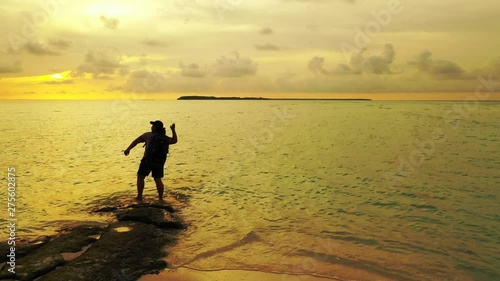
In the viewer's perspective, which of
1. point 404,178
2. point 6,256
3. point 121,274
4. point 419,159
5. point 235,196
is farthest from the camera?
point 419,159

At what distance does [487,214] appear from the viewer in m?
11.7

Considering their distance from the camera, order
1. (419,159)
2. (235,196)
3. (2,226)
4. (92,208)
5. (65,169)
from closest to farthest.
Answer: (2,226)
(92,208)
(235,196)
(65,169)
(419,159)

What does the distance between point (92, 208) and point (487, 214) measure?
486 inches

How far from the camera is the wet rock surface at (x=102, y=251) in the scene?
21.3 feet

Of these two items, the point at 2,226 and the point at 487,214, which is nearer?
the point at 2,226

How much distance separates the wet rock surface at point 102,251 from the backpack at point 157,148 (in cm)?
200

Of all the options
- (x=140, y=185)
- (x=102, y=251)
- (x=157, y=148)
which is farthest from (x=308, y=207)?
(x=102, y=251)

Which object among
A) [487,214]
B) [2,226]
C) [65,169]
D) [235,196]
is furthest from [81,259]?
[65,169]

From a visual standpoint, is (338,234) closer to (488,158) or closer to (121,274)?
(121,274)

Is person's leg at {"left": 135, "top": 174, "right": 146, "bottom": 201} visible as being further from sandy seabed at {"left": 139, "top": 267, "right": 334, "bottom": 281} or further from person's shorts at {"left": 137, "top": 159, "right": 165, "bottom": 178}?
sandy seabed at {"left": 139, "top": 267, "right": 334, "bottom": 281}

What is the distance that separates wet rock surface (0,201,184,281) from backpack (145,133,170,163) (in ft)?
6.56

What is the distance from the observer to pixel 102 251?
730 centimetres

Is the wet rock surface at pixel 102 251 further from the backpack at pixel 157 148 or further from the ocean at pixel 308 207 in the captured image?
the backpack at pixel 157 148

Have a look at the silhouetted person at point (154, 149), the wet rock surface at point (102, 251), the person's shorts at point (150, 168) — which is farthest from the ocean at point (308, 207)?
the silhouetted person at point (154, 149)
